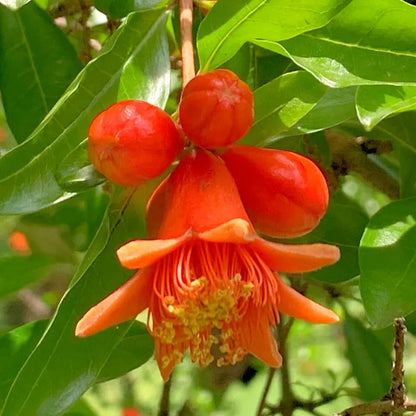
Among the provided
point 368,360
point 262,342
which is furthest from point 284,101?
point 368,360

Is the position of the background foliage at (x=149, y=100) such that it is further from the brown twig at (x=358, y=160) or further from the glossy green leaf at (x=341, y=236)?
the brown twig at (x=358, y=160)

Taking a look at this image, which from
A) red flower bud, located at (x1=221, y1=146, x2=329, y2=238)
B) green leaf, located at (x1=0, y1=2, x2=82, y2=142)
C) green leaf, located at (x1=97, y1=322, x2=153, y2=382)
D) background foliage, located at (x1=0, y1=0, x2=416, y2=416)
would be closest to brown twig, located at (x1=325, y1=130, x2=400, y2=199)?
background foliage, located at (x1=0, y1=0, x2=416, y2=416)

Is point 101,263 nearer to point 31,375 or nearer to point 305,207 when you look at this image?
point 31,375

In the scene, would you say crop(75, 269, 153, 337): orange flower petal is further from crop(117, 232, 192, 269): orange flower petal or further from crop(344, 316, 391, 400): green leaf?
crop(344, 316, 391, 400): green leaf

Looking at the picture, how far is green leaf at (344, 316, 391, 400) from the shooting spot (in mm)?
1652

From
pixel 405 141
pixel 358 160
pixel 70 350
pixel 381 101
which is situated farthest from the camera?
pixel 358 160

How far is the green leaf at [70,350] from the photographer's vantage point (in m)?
0.98

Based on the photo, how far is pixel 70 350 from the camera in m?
0.99

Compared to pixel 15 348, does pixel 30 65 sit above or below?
above

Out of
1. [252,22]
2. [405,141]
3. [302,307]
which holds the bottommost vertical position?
[405,141]

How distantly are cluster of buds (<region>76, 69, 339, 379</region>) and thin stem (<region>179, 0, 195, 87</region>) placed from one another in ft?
0.23

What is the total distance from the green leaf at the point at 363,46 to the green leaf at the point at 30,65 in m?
0.37

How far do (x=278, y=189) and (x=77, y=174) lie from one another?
22 cm

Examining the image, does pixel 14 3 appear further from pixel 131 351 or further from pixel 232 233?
pixel 131 351
